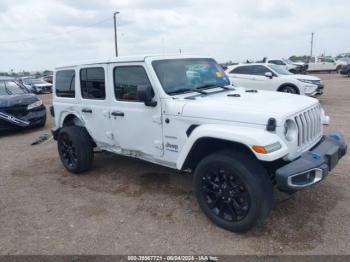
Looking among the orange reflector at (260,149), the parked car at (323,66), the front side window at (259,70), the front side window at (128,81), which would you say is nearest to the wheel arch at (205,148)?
the orange reflector at (260,149)

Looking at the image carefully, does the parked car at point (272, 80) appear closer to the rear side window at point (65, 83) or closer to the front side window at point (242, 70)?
the front side window at point (242, 70)

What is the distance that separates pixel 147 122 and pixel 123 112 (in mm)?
470

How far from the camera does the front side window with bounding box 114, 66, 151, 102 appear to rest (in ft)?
14.1

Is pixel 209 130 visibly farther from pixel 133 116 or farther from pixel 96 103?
pixel 96 103

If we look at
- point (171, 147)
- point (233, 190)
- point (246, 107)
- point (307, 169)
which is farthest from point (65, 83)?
point (307, 169)

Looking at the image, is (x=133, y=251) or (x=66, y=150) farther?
(x=66, y=150)

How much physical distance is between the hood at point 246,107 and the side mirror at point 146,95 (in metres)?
0.38

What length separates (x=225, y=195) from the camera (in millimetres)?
3561

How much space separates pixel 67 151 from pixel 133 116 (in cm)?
187

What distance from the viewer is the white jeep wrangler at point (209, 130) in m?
3.26

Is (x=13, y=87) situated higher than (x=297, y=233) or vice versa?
(x=13, y=87)

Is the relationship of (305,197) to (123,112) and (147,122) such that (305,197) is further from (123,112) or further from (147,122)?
(123,112)

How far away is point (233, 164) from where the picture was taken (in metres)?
3.34

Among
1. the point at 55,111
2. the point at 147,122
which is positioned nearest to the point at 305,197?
the point at 147,122
